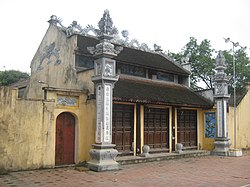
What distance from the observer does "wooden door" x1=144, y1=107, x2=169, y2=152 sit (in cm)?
1477

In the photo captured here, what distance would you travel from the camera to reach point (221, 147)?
641 inches

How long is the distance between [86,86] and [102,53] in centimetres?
225

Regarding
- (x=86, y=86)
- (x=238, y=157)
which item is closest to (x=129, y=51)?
(x=86, y=86)

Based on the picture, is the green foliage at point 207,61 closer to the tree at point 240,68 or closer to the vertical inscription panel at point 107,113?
the tree at point 240,68

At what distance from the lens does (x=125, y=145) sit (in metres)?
13.7

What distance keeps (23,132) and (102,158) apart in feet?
9.71

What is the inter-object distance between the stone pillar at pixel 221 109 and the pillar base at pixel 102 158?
7816 millimetres

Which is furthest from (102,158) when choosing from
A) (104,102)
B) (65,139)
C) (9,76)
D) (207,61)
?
(9,76)

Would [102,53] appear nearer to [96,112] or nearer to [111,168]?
[96,112]

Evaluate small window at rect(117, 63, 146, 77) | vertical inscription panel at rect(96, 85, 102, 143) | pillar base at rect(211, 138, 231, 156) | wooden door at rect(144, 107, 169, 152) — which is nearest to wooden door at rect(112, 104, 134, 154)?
wooden door at rect(144, 107, 169, 152)

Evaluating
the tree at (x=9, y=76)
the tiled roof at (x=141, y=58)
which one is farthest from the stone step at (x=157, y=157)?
the tree at (x=9, y=76)

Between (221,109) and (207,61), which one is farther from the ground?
(207,61)

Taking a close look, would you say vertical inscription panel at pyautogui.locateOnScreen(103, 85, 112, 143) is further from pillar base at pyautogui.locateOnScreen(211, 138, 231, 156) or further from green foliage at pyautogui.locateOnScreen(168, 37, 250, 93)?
green foliage at pyautogui.locateOnScreen(168, 37, 250, 93)

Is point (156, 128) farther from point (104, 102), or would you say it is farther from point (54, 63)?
point (54, 63)
